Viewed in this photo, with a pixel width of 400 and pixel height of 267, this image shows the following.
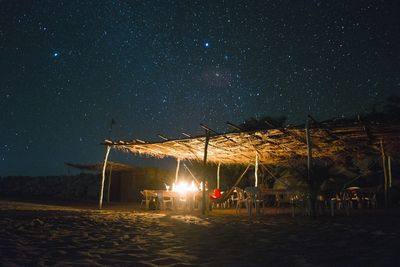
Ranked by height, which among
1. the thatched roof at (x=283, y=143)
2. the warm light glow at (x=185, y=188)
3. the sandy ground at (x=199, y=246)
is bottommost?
the sandy ground at (x=199, y=246)

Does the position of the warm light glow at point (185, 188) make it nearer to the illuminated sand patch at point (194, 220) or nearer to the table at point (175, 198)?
the table at point (175, 198)

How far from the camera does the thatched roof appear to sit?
9.62 m

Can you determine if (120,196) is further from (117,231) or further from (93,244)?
(93,244)

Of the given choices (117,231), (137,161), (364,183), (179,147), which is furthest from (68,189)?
(117,231)

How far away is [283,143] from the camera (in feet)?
39.4

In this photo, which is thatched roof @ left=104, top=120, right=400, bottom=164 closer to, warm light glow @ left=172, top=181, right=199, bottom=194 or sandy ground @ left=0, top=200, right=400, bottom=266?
warm light glow @ left=172, top=181, right=199, bottom=194

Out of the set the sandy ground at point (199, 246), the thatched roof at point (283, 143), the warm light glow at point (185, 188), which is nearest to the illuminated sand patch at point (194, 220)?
→ the sandy ground at point (199, 246)

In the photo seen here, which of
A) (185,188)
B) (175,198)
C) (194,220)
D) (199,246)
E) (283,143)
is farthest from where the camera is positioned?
(175,198)

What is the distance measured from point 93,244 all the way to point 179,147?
28.9ft

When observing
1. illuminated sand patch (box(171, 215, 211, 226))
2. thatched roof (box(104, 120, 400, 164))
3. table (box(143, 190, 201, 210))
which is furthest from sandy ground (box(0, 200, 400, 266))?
table (box(143, 190, 201, 210))

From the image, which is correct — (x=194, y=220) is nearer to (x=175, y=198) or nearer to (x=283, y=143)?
(x=175, y=198)

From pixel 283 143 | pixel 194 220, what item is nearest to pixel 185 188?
pixel 283 143

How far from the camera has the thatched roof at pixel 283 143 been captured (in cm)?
962

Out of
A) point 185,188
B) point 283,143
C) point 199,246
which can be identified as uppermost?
point 283,143
